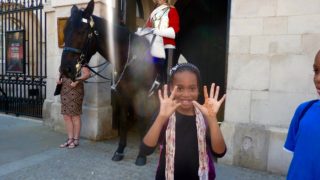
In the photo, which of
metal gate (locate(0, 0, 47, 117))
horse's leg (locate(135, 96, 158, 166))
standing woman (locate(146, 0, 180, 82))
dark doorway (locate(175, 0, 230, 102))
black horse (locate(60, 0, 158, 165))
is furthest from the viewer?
metal gate (locate(0, 0, 47, 117))

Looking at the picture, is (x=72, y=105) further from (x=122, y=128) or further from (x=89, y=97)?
(x=122, y=128)

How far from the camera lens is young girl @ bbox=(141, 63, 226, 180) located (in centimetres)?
212

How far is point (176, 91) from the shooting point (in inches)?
84.3

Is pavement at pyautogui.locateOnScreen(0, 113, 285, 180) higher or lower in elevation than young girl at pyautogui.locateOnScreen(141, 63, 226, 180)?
lower

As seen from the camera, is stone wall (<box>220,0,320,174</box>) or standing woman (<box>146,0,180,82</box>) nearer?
stone wall (<box>220,0,320,174</box>)

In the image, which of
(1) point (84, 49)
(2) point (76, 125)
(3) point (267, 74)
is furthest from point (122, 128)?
(3) point (267, 74)

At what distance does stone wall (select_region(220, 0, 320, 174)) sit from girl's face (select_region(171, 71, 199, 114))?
2.78m

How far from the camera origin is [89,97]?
6.46m

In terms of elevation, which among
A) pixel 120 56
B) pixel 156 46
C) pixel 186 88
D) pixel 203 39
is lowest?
pixel 186 88

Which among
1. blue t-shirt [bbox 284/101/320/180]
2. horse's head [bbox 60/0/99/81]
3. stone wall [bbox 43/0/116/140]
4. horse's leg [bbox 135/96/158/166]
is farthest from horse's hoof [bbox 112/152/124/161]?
blue t-shirt [bbox 284/101/320/180]

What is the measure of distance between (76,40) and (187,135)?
2.85 metres

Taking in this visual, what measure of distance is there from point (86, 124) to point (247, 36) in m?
3.41

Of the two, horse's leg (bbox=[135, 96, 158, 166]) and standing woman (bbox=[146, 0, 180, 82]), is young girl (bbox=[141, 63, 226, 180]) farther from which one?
horse's leg (bbox=[135, 96, 158, 166])

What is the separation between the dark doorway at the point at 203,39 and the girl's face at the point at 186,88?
601 centimetres
